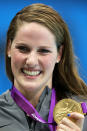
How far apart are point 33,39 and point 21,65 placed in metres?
0.17

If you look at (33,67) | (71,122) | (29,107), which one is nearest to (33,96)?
(29,107)

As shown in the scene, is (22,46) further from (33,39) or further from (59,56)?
(59,56)

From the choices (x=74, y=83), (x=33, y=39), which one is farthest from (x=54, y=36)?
(x=74, y=83)

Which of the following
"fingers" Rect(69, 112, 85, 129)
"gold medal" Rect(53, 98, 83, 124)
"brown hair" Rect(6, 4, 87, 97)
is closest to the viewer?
"fingers" Rect(69, 112, 85, 129)

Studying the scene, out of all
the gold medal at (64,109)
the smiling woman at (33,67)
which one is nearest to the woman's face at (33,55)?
the smiling woman at (33,67)

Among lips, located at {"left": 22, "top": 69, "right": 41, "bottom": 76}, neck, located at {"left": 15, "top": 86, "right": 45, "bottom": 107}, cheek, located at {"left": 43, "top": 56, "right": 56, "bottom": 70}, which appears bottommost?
neck, located at {"left": 15, "top": 86, "right": 45, "bottom": 107}

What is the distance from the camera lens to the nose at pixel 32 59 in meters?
1.31

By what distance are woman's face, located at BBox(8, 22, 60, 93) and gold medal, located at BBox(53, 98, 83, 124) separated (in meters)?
0.18

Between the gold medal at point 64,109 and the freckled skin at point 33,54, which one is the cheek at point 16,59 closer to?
the freckled skin at point 33,54

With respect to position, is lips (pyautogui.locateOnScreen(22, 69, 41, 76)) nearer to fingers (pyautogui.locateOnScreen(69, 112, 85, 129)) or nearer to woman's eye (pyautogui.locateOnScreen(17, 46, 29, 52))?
woman's eye (pyautogui.locateOnScreen(17, 46, 29, 52))

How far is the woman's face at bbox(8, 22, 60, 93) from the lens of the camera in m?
1.33

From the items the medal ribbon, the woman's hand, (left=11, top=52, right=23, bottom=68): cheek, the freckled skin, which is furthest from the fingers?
(left=11, top=52, right=23, bottom=68): cheek

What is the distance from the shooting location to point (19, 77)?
1.38m

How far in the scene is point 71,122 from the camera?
1.18 m
